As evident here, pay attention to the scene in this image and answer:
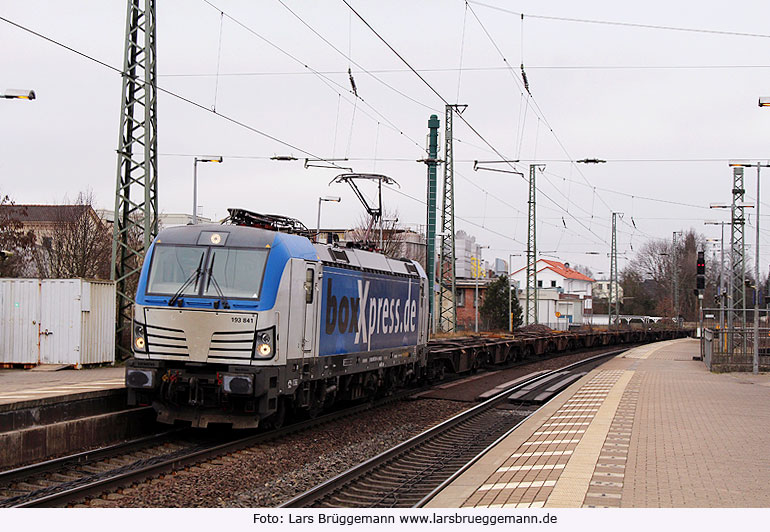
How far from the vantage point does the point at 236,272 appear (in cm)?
1236

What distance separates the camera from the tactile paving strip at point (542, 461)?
8.39 m

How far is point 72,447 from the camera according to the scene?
38.5 feet

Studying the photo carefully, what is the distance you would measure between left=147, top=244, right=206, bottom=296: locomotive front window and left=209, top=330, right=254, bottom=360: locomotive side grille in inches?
31.9

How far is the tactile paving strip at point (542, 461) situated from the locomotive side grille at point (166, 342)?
16.4 feet

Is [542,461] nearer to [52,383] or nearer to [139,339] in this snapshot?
[139,339]

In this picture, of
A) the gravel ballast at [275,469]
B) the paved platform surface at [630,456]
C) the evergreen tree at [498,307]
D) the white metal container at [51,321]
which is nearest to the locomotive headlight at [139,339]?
the gravel ballast at [275,469]

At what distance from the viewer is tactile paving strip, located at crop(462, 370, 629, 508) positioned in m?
8.39

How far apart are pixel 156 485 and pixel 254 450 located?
2.59 m

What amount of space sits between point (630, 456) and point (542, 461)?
1.21 metres

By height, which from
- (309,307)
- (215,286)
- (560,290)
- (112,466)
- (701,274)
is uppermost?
(560,290)

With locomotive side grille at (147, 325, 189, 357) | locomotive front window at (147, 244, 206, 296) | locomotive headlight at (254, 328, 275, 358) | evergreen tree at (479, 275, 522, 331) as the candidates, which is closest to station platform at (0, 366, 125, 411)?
locomotive side grille at (147, 325, 189, 357)

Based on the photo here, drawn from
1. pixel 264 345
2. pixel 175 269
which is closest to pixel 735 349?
pixel 264 345

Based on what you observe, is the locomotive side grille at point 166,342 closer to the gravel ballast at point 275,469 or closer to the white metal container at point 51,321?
the gravel ballast at point 275,469

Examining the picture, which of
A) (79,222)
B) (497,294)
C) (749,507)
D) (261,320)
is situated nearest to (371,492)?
(261,320)
